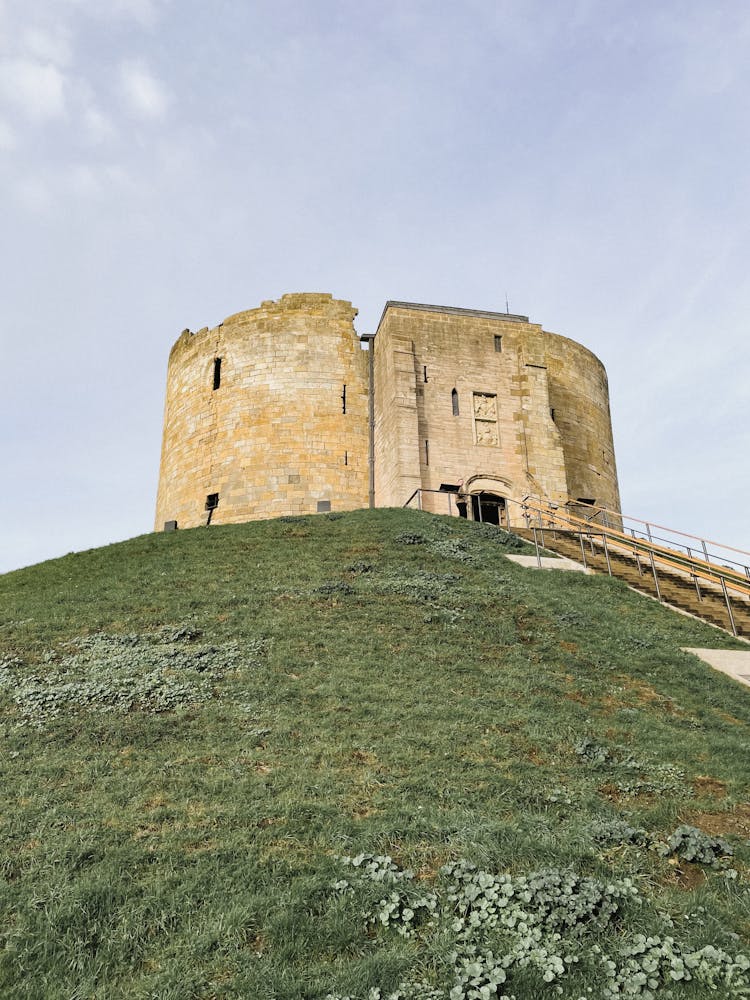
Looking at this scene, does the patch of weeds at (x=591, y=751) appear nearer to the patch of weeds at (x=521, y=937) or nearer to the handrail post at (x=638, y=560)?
the patch of weeds at (x=521, y=937)

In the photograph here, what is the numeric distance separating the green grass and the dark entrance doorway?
36.3ft

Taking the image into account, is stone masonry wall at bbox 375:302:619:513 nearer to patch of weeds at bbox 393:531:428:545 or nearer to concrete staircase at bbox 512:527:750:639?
concrete staircase at bbox 512:527:750:639

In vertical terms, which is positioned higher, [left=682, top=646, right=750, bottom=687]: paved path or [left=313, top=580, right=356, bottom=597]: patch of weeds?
[left=313, top=580, right=356, bottom=597]: patch of weeds

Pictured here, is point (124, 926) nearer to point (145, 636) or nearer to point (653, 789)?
point (653, 789)

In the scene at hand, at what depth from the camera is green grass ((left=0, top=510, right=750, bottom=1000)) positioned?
193 inches

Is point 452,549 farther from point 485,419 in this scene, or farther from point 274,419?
point 274,419

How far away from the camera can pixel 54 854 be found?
5836 mm

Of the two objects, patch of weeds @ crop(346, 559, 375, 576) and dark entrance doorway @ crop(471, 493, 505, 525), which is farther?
dark entrance doorway @ crop(471, 493, 505, 525)

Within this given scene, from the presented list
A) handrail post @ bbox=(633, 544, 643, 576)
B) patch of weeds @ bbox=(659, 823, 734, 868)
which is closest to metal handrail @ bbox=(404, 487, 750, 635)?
handrail post @ bbox=(633, 544, 643, 576)

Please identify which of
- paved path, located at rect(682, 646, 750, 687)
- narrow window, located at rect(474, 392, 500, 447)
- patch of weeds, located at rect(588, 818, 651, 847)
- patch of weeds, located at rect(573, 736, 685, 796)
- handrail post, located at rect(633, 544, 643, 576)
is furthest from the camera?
narrow window, located at rect(474, 392, 500, 447)

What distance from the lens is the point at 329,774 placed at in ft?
23.5

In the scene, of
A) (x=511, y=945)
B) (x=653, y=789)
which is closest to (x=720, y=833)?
(x=653, y=789)

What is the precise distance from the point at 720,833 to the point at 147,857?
4.84 meters

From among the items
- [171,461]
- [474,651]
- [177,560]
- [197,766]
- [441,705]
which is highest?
[171,461]
